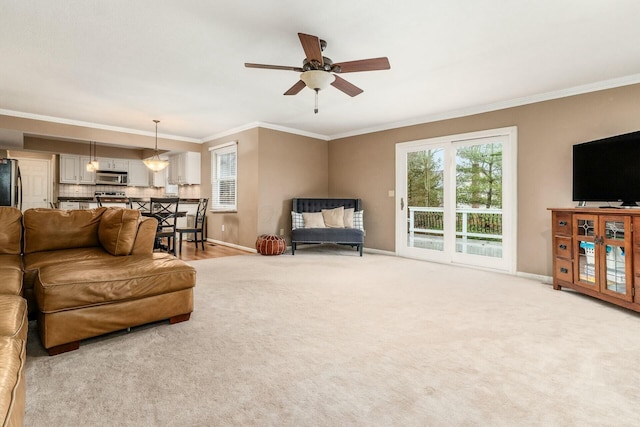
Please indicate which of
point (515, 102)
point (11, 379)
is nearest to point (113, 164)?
point (11, 379)

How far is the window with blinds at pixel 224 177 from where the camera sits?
6324 millimetres

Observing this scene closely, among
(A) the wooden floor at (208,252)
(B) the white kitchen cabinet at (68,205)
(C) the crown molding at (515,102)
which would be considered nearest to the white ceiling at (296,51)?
(C) the crown molding at (515,102)

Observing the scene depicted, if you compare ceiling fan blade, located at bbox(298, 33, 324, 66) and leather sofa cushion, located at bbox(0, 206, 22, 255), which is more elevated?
ceiling fan blade, located at bbox(298, 33, 324, 66)

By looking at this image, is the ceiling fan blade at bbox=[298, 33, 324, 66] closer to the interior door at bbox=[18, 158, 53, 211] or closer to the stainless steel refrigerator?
the stainless steel refrigerator

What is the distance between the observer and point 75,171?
7.80 meters

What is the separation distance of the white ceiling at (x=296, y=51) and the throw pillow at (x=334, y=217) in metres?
1.95

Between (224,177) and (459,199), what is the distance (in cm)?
460

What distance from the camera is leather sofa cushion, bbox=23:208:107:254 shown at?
2.75 m

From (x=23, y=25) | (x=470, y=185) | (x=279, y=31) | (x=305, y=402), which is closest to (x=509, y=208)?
(x=470, y=185)

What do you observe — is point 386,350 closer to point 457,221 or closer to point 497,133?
point 457,221

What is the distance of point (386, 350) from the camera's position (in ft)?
6.46

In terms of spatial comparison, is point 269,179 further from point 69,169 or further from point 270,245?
point 69,169

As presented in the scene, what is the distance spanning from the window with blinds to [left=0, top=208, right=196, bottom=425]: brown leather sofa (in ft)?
10.9

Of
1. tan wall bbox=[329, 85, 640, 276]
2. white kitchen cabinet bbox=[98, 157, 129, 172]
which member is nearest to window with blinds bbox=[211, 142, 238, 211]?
white kitchen cabinet bbox=[98, 157, 129, 172]
